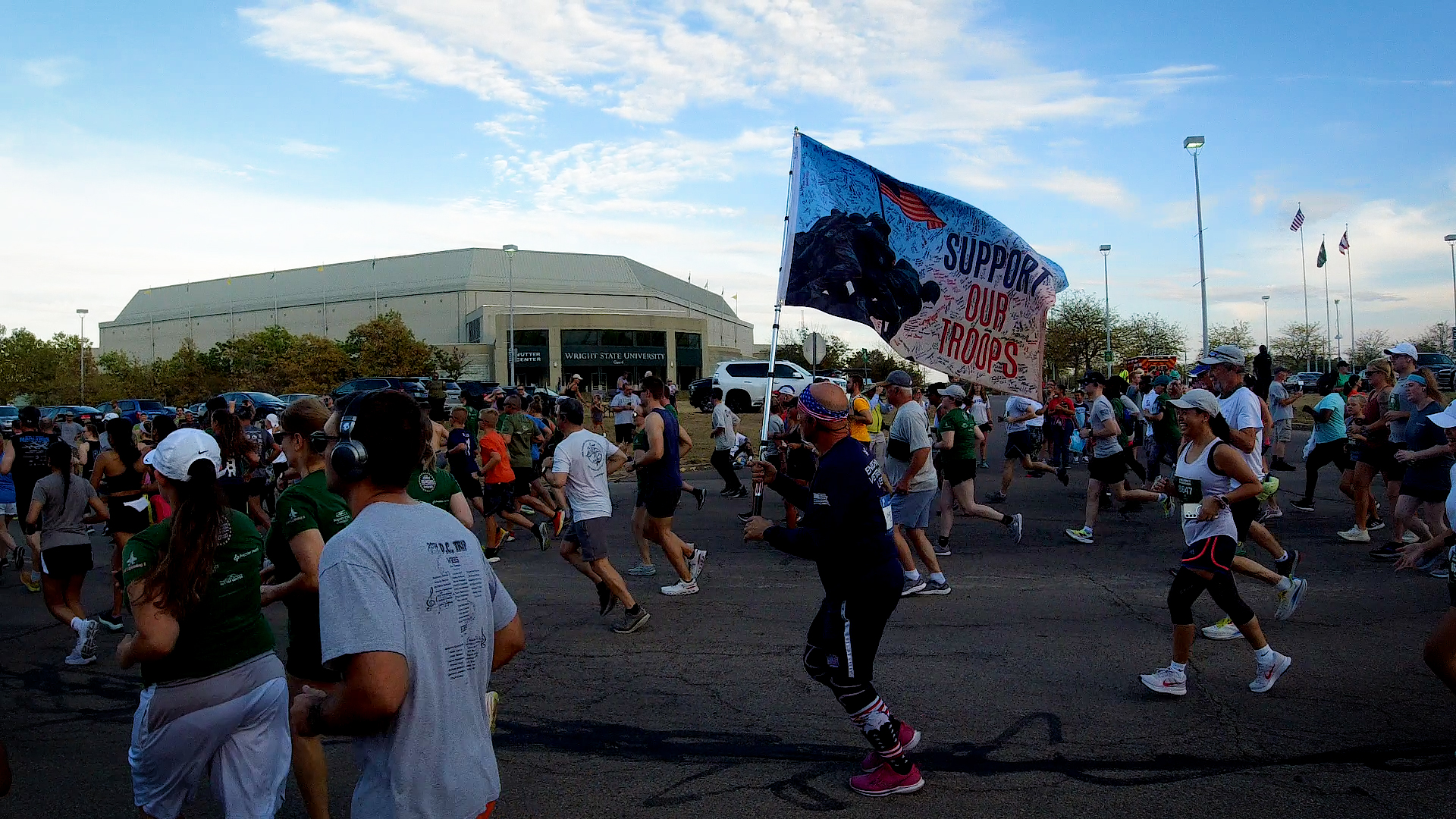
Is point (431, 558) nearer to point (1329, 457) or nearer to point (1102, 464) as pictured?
point (1102, 464)

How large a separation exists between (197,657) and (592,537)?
4.32 m

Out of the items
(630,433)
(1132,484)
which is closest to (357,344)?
(630,433)

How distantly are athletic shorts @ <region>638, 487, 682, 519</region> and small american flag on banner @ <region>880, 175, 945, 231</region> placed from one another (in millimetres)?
4675

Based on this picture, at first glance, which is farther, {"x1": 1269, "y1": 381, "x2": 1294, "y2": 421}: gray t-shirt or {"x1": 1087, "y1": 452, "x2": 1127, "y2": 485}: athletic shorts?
{"x1": 1269, "y1": 381, "x2": 1294, "y2": 421}: gray t-shirt

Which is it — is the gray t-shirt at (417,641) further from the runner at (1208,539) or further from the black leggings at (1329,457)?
the black leggings at (1329,457)

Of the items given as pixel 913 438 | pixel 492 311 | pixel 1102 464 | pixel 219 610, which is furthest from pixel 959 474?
pixel 492 311

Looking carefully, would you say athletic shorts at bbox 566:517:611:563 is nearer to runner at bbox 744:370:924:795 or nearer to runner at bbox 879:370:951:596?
runner at bbox 879:370:951:596

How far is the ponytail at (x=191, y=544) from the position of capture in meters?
3.05

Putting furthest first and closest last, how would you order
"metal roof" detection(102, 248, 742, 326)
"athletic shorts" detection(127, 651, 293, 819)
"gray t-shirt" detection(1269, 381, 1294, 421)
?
"metal roof" detection(102, 248, 742, 326) < "gray t-shirt" detection(1269, 381, 1294, 421) < "athletic shorts" detection(127, 651, 293, 819)

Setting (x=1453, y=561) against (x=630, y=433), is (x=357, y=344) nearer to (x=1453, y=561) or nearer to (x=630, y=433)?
(x=630, y=433)

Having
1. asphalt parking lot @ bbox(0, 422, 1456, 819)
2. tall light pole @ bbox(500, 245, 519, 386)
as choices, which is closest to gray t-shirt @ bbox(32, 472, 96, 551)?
asphalt parking lot @ bbox(0, 422, 1456, 819)

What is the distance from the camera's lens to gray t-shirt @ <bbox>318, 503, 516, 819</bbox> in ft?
7.06

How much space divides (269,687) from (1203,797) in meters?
3.78

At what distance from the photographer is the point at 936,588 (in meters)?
8.41
